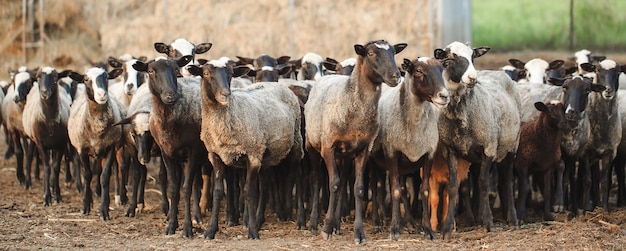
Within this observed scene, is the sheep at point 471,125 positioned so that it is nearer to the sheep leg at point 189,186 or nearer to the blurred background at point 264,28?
the sheep leg at point 189,186

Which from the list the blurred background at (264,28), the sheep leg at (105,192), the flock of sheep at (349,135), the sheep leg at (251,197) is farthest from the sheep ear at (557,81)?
the blurred background at (264,28)

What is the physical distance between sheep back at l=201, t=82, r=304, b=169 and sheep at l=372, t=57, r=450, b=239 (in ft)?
4.50

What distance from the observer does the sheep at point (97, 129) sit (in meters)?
14.0

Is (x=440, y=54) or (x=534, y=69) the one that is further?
(x=534, y=69)

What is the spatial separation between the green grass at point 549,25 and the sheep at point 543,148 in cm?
1319

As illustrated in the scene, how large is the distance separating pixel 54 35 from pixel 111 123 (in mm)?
12777

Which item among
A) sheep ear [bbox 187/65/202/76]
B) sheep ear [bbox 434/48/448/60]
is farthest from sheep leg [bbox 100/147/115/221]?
sheep ear [bbox 434/48/448/60]

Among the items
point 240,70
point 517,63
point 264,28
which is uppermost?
point 264,28

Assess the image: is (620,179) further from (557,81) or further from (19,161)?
(19,161)

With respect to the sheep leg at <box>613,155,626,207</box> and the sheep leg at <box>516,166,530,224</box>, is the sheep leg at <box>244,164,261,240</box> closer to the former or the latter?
the sheep leg at <box>516,166,530,224</box>

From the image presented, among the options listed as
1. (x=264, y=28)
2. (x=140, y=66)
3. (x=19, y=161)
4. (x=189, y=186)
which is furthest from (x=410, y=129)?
(x=264, y=28)

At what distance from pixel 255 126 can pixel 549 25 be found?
18.1 meters

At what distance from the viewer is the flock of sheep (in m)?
11.8

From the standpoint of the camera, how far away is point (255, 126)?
12.2 metres
